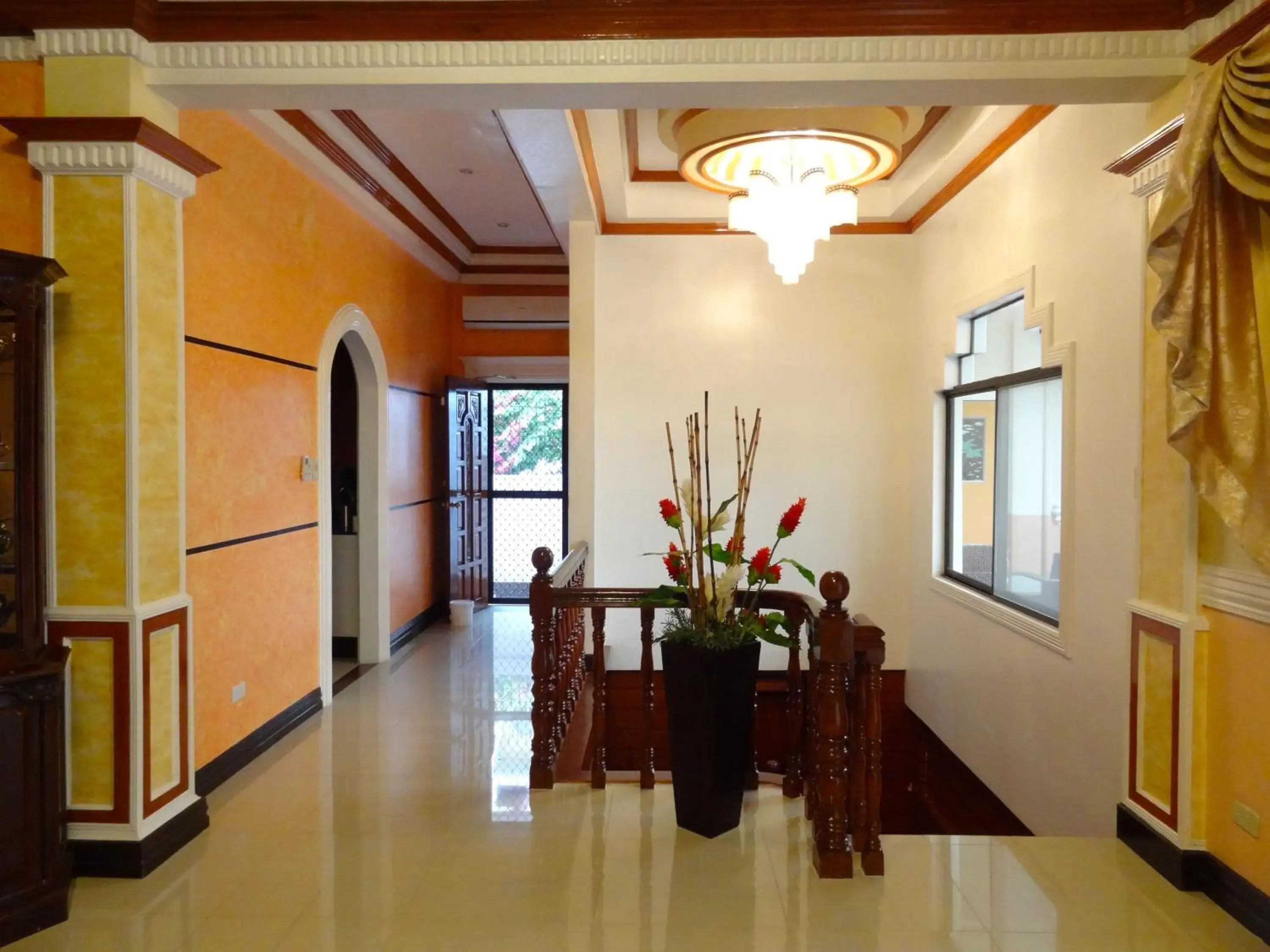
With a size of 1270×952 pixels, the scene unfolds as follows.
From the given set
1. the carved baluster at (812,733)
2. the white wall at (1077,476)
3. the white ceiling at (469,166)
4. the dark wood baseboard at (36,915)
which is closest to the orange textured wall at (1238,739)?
the white wall at (1077,476)

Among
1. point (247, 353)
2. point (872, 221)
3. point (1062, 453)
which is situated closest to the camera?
point (1062, 453)

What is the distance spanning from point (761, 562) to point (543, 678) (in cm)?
122

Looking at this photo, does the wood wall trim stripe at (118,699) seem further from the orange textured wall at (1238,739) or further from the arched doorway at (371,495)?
the orange textured wall at (1238,739)

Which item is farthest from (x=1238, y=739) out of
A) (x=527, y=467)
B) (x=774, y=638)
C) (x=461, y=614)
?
(x=527, y=467)

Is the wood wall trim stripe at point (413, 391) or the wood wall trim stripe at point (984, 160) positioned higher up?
the wood wall trim stripe at point (984, 160)

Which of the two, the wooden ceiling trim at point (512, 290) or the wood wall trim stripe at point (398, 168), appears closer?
the wood wall trim stripe at point (398, 168)

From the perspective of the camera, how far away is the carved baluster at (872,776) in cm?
296

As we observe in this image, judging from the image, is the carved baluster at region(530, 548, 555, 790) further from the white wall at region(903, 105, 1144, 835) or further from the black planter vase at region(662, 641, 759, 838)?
the white wall at region(903, 105, 1144, 835)

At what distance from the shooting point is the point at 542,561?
3887 millimetres

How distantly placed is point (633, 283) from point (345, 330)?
2058 millimetres

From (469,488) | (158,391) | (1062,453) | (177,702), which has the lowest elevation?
(177,702)

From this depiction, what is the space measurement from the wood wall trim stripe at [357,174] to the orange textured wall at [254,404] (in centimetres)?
19

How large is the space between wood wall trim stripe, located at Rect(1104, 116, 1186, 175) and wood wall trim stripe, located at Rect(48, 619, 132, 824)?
12.5 feet

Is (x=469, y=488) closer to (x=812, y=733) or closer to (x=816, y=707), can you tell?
(x=812, y=733)
